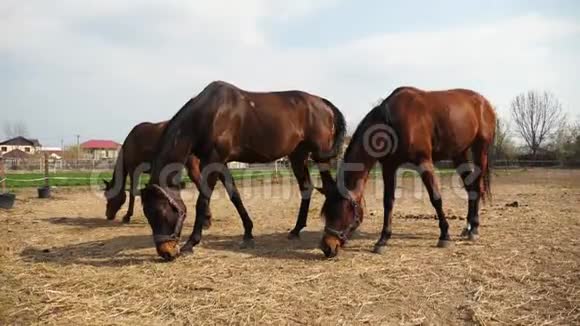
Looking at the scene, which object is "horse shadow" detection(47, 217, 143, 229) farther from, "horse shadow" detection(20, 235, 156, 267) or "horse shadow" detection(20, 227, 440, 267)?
"horse shadow" detection(20, 235, 156, 267)

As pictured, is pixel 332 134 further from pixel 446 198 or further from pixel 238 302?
pixel 446 198

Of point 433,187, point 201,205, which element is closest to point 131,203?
point 201,205

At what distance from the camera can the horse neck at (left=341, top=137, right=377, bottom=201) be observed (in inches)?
230

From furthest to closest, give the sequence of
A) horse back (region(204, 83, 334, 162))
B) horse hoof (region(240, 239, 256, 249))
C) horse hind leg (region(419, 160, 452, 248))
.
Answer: horse hoof (region(240, 239, 256, 249)) → horse back (region(204, 83, 334, 162)) → horse hind leg (region(419, 160, 452, 248))

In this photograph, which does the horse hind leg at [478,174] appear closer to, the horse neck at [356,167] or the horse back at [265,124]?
the horse neck at [356,167]

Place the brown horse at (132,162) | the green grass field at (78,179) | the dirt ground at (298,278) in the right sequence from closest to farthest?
the dirt ground at (298,278) < the brown horse at (132,162) < the green grass field at (78,179)

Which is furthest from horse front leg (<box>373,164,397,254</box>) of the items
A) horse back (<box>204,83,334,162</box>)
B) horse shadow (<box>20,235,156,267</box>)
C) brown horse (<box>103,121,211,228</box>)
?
brown horse (<box>103,121,211,228</box>)

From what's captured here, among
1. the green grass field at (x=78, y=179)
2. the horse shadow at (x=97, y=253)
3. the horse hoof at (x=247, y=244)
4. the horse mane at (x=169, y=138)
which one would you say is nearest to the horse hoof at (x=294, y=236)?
the horse hoof at (x=247, y=244)

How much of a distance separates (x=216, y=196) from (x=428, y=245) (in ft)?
29.6

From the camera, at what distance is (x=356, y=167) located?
19.7 feet

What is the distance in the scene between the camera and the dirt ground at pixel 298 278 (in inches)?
146

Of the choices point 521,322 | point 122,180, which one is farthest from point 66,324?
point 122,180

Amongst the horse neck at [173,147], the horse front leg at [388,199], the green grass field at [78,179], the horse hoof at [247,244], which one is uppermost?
the horse neck at [173,147]

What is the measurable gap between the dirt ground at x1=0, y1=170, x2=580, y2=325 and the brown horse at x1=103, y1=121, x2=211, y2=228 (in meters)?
Result: 1.32
